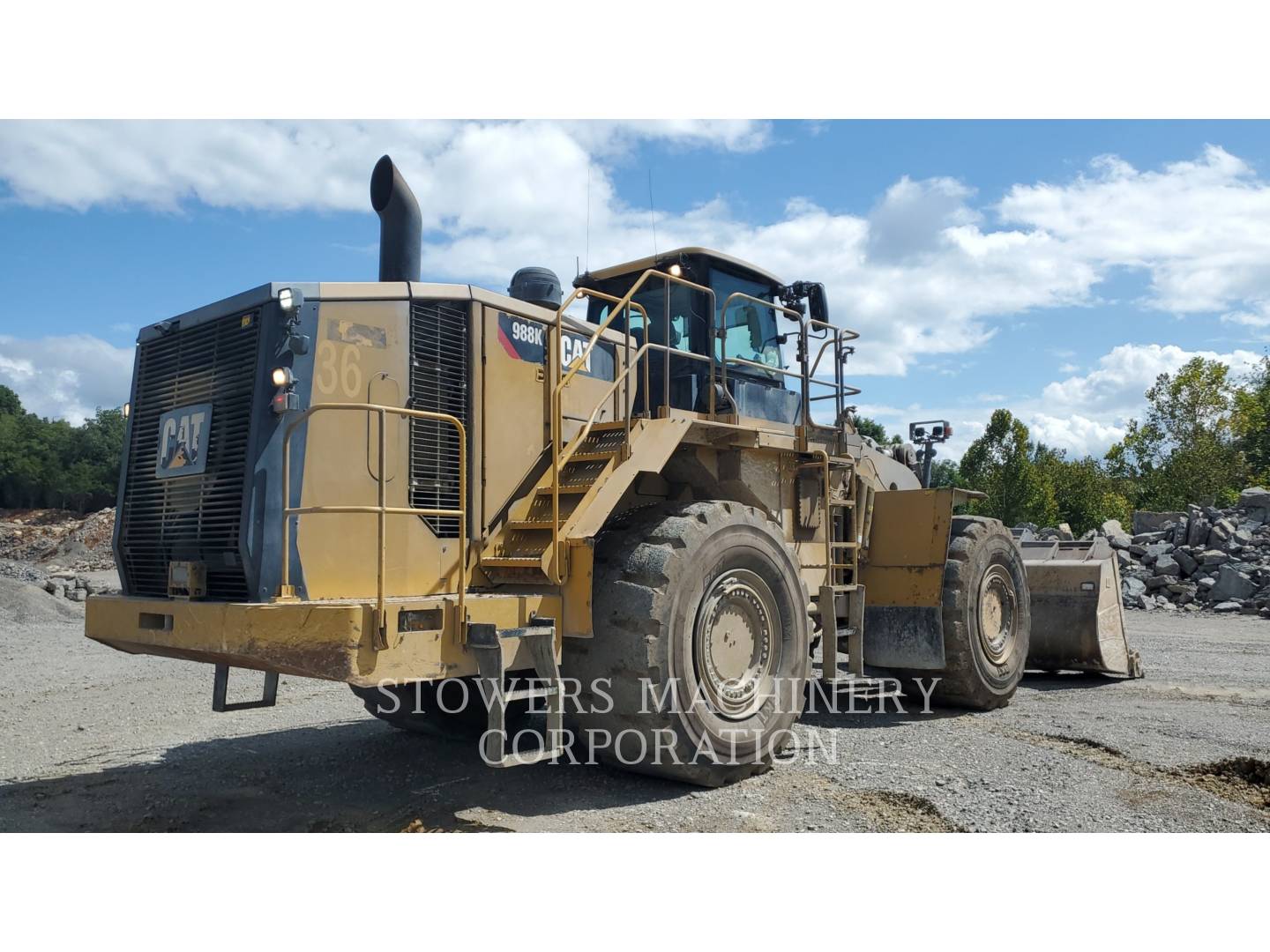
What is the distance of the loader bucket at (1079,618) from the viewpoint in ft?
34.2

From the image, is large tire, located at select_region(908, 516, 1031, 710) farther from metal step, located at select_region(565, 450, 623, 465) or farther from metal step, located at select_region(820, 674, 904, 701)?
metal step, located at select_region(565, 450, 623, 465)

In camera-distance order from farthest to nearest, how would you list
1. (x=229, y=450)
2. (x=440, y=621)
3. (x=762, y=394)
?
(x=762, y=394)
(x=229, y=450)
(x=440, y=621)

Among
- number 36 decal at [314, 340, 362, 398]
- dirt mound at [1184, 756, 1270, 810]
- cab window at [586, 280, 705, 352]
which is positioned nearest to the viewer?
number 36 decal at [314, 340, 362, 398]

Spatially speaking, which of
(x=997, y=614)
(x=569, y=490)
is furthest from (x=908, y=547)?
(x=569, y=490)

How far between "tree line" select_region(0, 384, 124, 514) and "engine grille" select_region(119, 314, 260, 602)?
54.4m

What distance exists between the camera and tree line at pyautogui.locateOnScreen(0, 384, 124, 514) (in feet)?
182

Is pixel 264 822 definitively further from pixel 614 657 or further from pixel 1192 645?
pixel 1192 645

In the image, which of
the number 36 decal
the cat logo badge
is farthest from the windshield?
the cat logo badge

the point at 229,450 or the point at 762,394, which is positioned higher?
the point at 762,394

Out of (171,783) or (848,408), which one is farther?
(848,408)

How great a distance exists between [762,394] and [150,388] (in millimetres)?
4475

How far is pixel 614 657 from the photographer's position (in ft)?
18.1

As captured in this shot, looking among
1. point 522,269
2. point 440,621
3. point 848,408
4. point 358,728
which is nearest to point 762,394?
point 848,408

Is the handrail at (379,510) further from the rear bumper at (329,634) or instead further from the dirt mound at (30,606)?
the dirt mound at (30,606)
